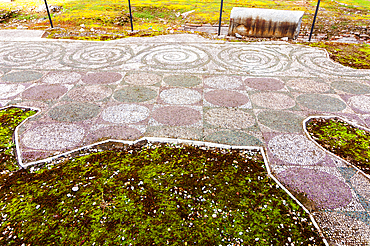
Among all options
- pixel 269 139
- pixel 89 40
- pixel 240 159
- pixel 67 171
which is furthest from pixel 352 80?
pixel 89 40

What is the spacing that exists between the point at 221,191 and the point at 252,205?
17.8 inches

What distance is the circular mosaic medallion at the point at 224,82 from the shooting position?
623 cm

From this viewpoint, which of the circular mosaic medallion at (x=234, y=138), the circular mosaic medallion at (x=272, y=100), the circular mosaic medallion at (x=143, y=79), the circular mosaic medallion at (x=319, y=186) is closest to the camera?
the circular mosaic medallion at (x=319, y=186)

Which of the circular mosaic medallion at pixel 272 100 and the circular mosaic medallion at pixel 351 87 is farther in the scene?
the circular mosaic medallion at pixel 351 87

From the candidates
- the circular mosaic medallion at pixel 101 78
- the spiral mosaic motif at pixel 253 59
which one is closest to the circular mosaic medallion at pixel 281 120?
the spiral mosaic motif at pixel 253 59

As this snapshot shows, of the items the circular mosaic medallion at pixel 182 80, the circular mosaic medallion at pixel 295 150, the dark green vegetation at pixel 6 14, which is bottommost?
the circular mosaic medallion at pixel 295 150

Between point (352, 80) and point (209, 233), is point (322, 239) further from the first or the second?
point (352, 80)

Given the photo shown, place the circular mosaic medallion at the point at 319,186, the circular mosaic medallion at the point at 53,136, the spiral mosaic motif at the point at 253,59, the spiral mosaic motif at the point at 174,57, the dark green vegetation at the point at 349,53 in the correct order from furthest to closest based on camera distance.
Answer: the dark green vegetation at the point at 349,53
the spiral mosaic motif at the point at 174,57
the spiral mosaic motif at the point at 253,59
the circular mosaic medallion at the point at 53,136
the circular mosaic medallion at the point at 319,186

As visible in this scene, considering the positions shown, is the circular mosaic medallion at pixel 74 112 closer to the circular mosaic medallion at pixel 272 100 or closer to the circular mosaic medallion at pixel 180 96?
the circular mosaic medallion at pixel 180 96

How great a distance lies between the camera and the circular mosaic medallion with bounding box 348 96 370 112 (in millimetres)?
5289

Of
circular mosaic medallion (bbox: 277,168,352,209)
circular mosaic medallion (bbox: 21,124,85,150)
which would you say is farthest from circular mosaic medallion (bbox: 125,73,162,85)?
circular mosaic medallion (bbox: 277,168,352,209)

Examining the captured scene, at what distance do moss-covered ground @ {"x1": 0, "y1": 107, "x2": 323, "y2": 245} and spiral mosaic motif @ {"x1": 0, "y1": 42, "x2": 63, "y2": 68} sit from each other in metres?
5.44

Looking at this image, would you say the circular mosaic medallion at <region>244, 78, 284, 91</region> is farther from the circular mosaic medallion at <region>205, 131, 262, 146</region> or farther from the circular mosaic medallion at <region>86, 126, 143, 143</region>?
the circular mosaic medallion at <region>86, 126, 143, 143</region>

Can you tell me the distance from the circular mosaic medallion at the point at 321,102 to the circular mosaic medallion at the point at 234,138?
205 cm
